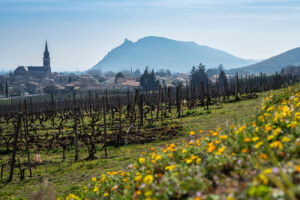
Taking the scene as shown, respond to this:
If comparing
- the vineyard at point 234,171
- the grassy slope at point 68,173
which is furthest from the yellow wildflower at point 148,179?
the grassy slope at point 68,173

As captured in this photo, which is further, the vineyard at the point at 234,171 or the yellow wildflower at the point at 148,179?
the yellow wildflower at the point at 148,179

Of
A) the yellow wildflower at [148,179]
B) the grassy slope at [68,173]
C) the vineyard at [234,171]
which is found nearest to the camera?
the vineyard at [234,171]

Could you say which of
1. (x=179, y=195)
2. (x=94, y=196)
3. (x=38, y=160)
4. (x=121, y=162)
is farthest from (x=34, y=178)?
(x=179, y=195)

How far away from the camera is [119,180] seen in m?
5.71

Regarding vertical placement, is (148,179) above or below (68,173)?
above

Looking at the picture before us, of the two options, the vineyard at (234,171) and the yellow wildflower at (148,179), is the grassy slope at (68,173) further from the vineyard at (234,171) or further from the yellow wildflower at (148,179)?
the yellow wildflower at (148,179)

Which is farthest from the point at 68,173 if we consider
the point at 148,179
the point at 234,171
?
the point at 234,171

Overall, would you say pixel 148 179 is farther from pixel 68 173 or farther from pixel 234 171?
pixel 68 173

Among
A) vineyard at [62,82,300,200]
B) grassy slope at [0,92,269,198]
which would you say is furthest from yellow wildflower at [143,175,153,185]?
grassy slope at [0,92,269,198]

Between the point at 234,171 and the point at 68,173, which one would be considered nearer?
the point at 234,171

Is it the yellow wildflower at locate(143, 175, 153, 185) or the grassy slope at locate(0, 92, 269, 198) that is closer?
the yellow wildflower at locate(143, 175, 153, 185)

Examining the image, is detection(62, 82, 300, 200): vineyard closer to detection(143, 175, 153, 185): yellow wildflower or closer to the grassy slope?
detection(143, 175, 153, 185): yellow wildflower

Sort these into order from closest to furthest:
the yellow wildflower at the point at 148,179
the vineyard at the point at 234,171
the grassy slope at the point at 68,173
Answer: the vineyard at the point at 234,171, the yellow wildflower at the point at 148,179, the grassy slope at the point at 68,173

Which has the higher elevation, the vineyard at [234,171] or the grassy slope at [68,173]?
the vineyard at [234,171]
